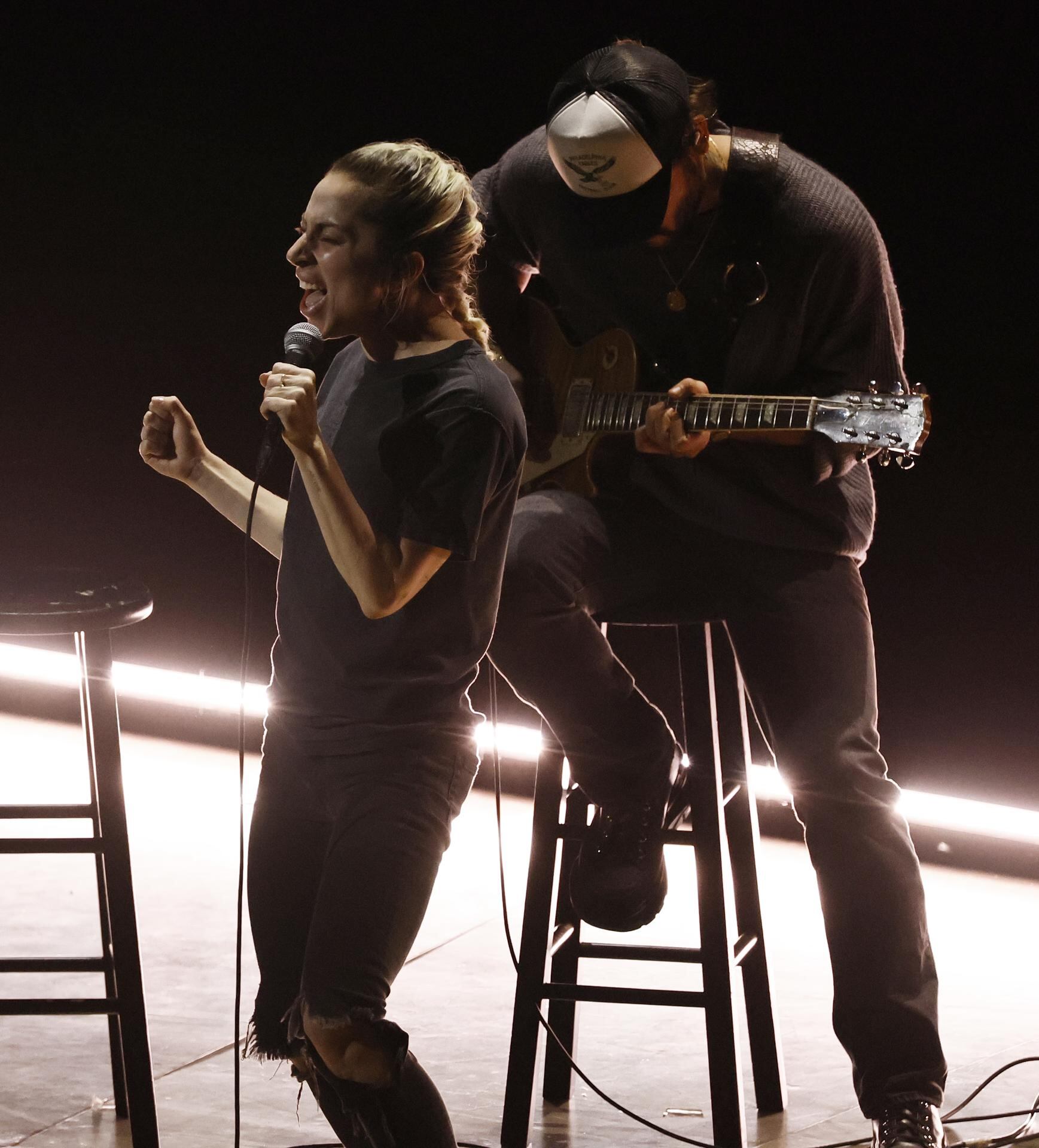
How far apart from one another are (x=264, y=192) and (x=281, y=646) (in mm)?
3370

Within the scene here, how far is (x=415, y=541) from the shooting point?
2.07 meters

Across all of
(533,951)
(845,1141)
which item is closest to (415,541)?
(533,951)

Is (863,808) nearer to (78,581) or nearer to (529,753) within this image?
(78,581)

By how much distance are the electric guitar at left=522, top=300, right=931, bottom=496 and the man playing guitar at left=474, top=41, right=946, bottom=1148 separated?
3 cm

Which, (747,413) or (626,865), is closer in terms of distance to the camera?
(747,413)

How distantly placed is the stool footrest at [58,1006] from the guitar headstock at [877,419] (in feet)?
4.85

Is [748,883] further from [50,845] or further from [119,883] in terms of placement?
[50,845]

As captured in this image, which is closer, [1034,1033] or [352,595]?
[352,595]

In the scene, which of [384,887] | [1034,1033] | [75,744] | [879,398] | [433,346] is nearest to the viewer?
[384,887]

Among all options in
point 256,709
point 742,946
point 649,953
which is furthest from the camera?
point 256,709

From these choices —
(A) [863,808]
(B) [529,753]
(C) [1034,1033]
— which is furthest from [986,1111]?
(B) [529,753]

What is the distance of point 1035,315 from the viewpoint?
4.14m

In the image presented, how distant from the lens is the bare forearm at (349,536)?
6.62 feet

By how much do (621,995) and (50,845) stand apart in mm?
994
